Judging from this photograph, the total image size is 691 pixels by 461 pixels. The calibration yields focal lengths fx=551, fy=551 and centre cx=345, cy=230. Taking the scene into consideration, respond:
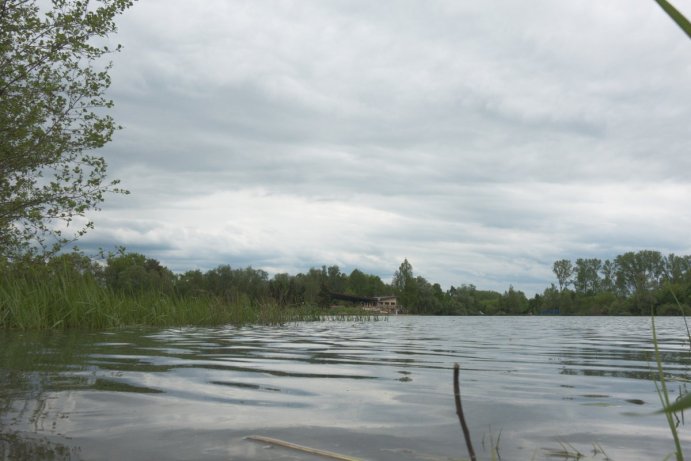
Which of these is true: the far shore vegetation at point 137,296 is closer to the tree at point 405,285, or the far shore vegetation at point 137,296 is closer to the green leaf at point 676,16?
the green leaf at point 676,16

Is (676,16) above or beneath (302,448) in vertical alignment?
above

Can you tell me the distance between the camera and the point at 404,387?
16.0ft

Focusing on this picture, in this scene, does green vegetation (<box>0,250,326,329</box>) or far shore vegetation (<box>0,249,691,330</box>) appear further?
green vegetation (<box>0,250,326,329</box>)

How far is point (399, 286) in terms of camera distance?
544 feet

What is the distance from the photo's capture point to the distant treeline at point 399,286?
4.47m

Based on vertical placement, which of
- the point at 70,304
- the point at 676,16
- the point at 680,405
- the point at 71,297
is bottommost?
the point at 70,304

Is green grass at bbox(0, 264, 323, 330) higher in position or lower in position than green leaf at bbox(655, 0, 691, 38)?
lower

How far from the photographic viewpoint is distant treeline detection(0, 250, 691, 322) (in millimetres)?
4469

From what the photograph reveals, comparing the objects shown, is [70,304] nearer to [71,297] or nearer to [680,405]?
[71,297]

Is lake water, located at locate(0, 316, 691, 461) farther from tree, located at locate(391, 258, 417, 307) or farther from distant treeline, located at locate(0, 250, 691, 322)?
tree, located at locate(391, 258, 417, 307)

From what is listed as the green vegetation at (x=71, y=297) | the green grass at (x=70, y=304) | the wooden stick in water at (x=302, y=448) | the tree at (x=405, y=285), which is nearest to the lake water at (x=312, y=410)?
the wooden stick in water at (x=302, y=448)

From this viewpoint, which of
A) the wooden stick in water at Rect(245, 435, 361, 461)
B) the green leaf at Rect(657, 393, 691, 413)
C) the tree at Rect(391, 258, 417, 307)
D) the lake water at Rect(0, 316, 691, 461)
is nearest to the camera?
the green leaf at Rect(657, 393, 691, 413)

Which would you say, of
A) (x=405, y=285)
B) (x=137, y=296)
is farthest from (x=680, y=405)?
(x=405, y=285)

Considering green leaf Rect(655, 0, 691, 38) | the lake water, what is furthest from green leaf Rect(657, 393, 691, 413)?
the lake water
